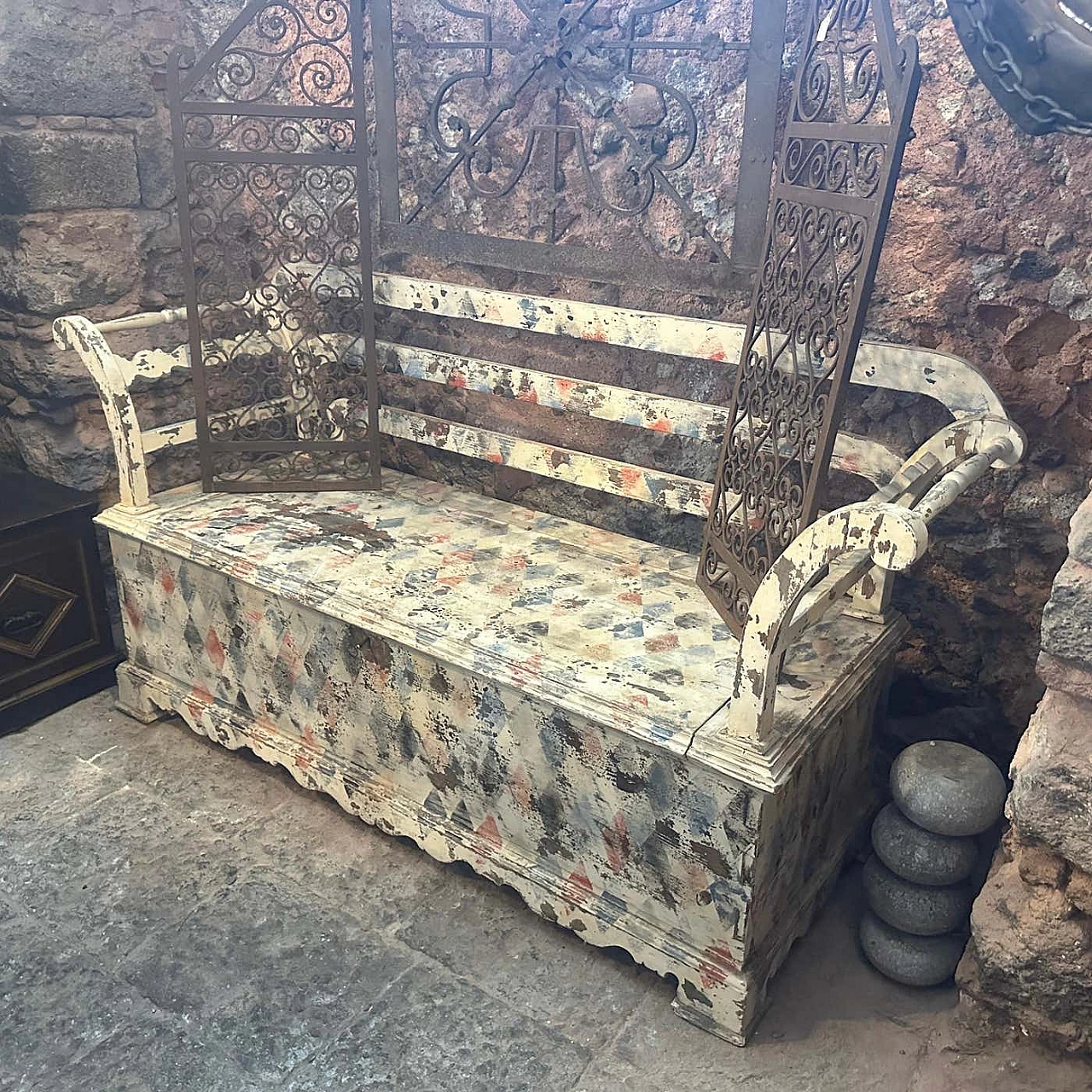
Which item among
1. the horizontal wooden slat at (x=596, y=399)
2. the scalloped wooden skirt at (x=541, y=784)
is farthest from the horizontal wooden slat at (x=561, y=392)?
the scalloped wooden skirt at (x=541, y=784)

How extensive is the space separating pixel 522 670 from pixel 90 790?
4.42 feet

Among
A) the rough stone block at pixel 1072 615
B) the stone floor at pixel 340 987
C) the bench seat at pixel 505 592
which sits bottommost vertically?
the stone floor at pixel 340 987

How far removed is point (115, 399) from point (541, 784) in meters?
1.56

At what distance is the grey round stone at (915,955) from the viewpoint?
7.05 ft

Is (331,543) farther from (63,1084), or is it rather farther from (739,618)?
(63,1084)

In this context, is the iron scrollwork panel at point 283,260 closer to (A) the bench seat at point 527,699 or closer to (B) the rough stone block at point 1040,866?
(A) the bench seat at point 527,699

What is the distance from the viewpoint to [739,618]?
2309 millimetres

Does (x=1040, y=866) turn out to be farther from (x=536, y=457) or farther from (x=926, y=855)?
(x=536, y=457)

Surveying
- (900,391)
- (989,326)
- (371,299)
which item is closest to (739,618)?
(900,391)

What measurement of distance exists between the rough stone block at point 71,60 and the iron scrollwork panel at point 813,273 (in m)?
1.90

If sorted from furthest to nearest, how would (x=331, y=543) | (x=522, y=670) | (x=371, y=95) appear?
(x=371, y=95) → (x=331, y=543) → (x=522, y=670)

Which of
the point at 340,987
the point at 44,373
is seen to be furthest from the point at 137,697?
the point at 340,987

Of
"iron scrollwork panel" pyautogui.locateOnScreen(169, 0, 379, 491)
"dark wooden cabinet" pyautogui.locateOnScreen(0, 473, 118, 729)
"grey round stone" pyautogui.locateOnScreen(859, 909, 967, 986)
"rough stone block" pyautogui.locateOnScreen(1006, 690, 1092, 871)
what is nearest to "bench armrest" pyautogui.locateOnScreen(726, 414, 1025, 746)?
"rough stone block" pyautogui.locateOnScreen(1006, 690, 1092, 871)

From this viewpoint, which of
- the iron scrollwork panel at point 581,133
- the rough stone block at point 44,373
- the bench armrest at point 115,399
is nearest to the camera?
the iron scrollwork panel at point 581,133
